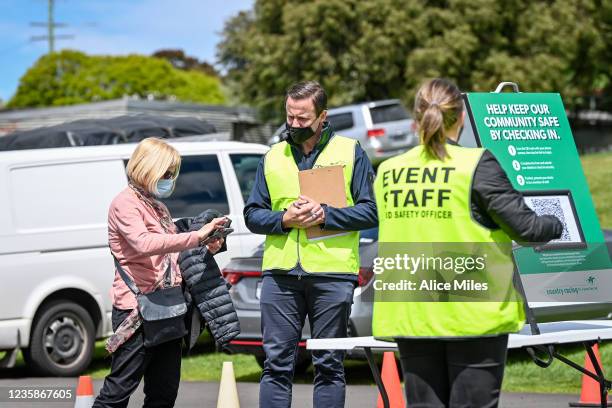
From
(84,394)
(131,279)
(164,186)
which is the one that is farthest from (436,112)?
(84,394)

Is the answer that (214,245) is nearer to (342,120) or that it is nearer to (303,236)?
(303,236)

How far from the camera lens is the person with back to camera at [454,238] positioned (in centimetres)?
435

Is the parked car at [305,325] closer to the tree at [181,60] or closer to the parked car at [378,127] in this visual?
the parked car at [378,127]

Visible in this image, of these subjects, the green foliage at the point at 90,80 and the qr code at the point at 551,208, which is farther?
the green foliage at the point at 90,80

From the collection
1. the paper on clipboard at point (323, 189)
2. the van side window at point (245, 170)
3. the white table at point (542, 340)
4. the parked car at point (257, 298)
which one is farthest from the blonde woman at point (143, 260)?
the van side window at point (245, 170)

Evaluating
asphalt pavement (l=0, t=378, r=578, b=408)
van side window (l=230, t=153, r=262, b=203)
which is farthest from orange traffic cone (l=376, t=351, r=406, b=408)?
van side window (l=230, t=153, r=262, b=203)

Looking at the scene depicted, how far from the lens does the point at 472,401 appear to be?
4312mm

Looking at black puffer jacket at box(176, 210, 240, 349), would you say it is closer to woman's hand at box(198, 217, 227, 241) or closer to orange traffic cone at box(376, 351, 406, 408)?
woman's hand at box(198, 217, 227, 241)

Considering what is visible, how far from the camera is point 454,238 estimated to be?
4.44 m

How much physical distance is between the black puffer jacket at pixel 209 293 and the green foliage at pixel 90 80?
281ft

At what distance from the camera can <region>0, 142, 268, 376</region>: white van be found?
10984 millimetres

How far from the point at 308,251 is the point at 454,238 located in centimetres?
→ 171

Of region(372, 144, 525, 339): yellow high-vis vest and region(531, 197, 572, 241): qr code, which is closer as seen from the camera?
region(372, 144, 525, 339): yellow high-vis vest

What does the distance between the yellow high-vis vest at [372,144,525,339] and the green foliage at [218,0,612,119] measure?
33.8 m
